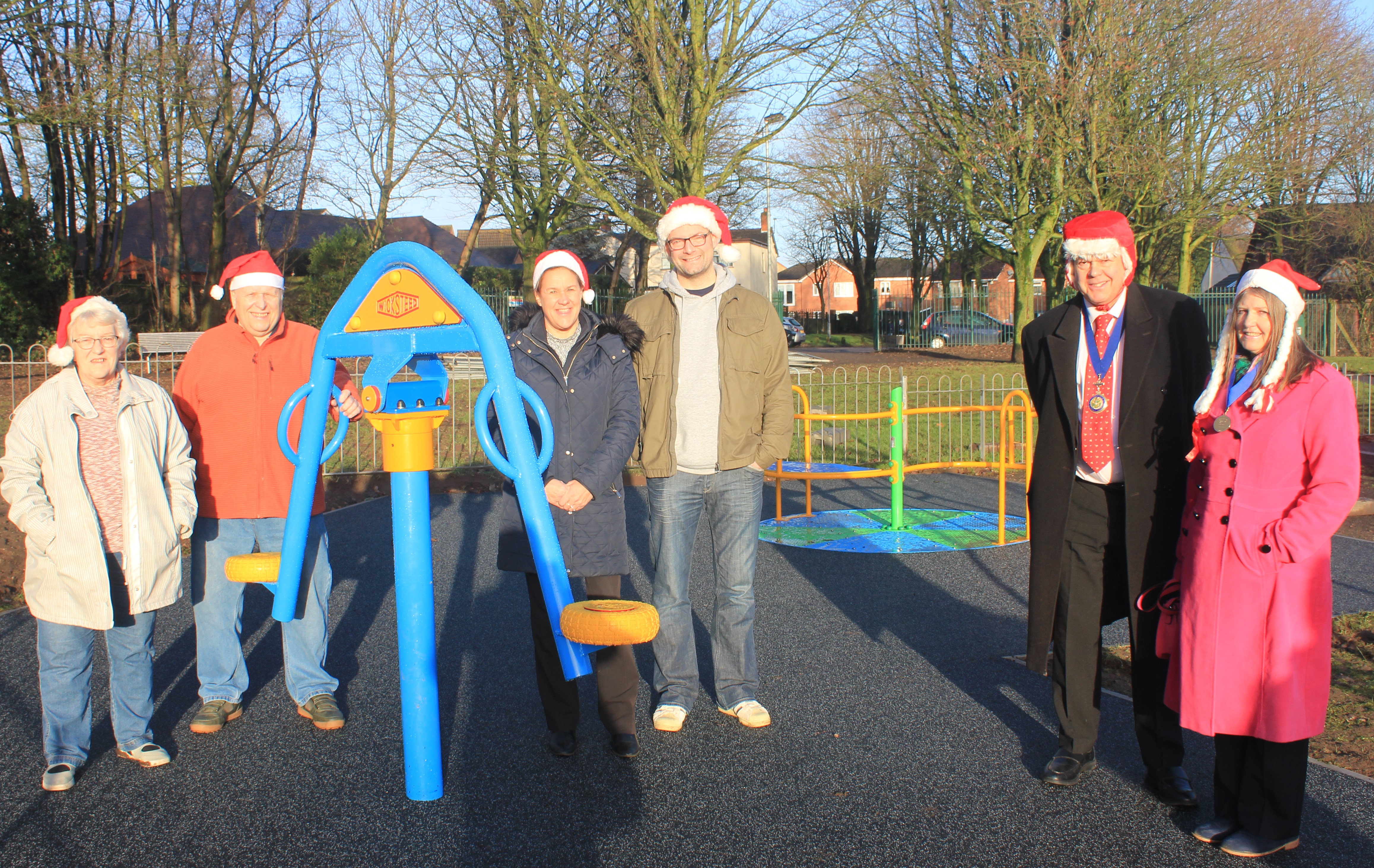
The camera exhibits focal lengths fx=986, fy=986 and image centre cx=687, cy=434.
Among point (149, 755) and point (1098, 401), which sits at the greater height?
point (1098, 401)

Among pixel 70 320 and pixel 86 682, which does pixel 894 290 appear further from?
pixel 86 682

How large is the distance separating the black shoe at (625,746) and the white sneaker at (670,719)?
0.66ft

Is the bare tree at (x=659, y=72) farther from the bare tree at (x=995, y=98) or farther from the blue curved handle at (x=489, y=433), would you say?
the blue curved handle at (x=489, y=433)

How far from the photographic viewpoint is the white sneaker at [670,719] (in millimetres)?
3727

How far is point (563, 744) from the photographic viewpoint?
3.52 metres

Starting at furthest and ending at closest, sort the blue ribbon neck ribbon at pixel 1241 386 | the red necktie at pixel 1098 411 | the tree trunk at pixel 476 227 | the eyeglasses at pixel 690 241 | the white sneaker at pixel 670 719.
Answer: the tree trunk at pixel 476 227, the white sneaker at pixel 670 719, the eyeglasses at pixel 690 241, the red necktie at pixel 1098 411, the blue ribbon neck ribbon at pixel 1241 386

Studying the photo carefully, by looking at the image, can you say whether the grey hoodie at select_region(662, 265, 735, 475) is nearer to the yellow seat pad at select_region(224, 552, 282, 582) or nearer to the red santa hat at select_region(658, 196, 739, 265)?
the red santa hat at select_region(658, 196, 739, 265)

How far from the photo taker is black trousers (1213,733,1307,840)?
2.71 m

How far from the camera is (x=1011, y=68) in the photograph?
18.0 metres

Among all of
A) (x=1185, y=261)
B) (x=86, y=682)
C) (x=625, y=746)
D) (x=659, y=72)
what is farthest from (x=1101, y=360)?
(x=1185, y=261)

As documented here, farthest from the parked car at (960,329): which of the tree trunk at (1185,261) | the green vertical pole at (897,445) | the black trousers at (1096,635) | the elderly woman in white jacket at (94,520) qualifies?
the elderly woman in white jacket at (94,520)

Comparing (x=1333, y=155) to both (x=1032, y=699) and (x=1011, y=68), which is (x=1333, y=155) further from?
(x=1032, y=699)

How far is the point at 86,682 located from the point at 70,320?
1.24m

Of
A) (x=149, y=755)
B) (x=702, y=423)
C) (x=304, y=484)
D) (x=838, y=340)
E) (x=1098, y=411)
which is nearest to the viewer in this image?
(x=304, y=484)
